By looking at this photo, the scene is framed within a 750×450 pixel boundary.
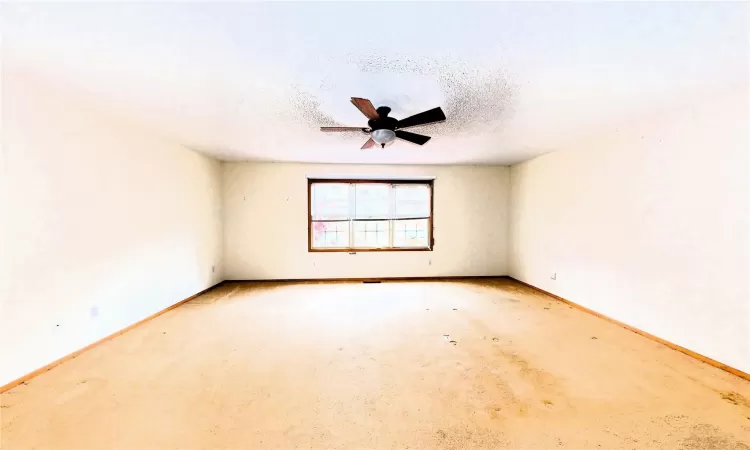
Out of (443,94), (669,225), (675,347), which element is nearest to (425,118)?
(443,94)

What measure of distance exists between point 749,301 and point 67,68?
5242 mm

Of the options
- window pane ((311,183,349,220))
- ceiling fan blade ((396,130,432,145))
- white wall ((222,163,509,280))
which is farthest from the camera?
window pane ((311,183,349,220))

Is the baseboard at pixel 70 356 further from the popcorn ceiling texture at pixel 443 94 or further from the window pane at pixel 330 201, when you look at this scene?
the popcorn ceiling texture at pixel 443 94

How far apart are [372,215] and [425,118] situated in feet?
11.3

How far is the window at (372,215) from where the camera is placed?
5.66m

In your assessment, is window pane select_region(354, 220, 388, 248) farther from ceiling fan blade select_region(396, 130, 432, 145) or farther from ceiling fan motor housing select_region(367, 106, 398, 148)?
ceiling fan motor housing select_region(367, 106, 398, 148)

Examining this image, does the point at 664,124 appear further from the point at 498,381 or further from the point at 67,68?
the point at 67,68

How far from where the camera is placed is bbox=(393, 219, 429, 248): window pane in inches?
228

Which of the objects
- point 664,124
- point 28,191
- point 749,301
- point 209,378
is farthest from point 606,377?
point 28,191

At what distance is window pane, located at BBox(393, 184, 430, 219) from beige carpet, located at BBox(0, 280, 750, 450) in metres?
2.72

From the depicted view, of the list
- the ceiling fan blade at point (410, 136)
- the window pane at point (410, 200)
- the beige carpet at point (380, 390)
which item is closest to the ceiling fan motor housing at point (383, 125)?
Result: the ceiling fan blade at point (410, 136)

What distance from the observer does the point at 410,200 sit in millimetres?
5824

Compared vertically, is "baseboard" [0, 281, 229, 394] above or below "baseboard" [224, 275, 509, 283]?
below

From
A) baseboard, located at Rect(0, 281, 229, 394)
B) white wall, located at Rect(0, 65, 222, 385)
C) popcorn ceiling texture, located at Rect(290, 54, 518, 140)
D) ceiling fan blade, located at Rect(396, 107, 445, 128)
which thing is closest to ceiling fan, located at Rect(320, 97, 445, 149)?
ceiling fan blade, located at Rect(396, 107, 445, 128)
